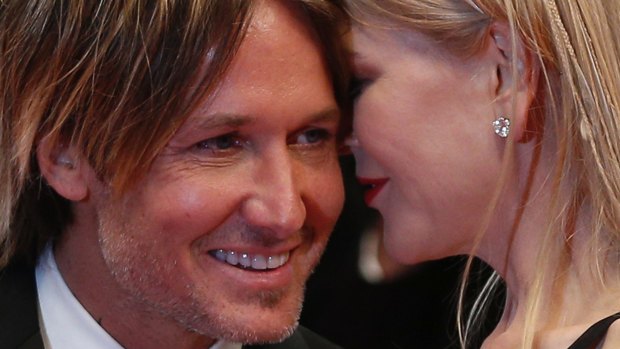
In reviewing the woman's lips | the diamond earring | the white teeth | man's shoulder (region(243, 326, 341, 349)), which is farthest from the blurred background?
the diamond earring

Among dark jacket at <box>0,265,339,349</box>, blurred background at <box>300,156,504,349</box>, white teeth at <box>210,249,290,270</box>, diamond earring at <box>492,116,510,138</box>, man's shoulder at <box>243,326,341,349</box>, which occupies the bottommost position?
blurred background at <box>300,156,504,349</box>

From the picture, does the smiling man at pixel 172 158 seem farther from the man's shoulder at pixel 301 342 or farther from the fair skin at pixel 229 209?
the man's shoulder at pixel 301 342

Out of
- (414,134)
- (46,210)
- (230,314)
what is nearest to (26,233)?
(46,210)

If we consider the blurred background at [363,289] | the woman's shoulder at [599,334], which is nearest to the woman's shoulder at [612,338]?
the woman's shoulder at [599,334]

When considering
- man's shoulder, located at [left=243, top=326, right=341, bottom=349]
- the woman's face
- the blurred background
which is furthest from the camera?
the blurred background

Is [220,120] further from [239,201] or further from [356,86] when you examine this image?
[356,86]

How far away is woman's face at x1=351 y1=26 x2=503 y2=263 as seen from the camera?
1.64 meters

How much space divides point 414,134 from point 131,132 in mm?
414

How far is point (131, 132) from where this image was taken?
1.69 meters

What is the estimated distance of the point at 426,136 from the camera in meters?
1.68

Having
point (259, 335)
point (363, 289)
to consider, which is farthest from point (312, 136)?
point (363, 289)

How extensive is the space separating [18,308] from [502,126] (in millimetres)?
811

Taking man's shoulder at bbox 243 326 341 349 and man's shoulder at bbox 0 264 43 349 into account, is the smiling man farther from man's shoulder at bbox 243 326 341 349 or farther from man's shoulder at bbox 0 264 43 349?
man's shoulder at bbox 243 326 341 349

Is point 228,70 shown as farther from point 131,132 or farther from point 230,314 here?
point 230,314
